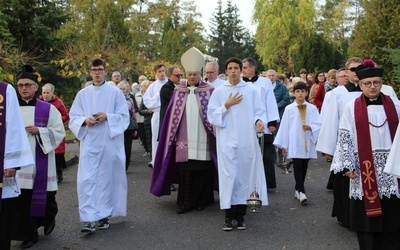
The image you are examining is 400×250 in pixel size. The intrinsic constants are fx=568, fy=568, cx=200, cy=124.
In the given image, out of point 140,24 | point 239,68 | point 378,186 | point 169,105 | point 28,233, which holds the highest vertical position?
point 140,24

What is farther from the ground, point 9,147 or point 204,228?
point 9,147

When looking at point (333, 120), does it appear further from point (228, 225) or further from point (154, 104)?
point (154, 104)

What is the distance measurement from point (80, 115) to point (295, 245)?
10.7 feet

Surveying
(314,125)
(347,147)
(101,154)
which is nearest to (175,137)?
(101,154)

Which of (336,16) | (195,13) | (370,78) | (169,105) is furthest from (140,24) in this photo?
(370,78)

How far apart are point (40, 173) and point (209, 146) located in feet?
8.42

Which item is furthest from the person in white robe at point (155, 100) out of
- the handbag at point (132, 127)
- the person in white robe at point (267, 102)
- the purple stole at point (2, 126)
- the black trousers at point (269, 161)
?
the purple stole at point (2, 126)

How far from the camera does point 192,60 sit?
8414 mm

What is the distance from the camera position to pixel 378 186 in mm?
5316

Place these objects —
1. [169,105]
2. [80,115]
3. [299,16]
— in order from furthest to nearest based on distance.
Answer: [299,16]
[169,105]
[80,115]

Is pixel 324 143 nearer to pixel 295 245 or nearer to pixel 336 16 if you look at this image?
pixel 295 245

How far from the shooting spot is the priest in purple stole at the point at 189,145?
27.5 ft

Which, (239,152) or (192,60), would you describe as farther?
(192,60)

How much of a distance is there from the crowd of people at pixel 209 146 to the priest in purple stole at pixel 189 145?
2 cm
